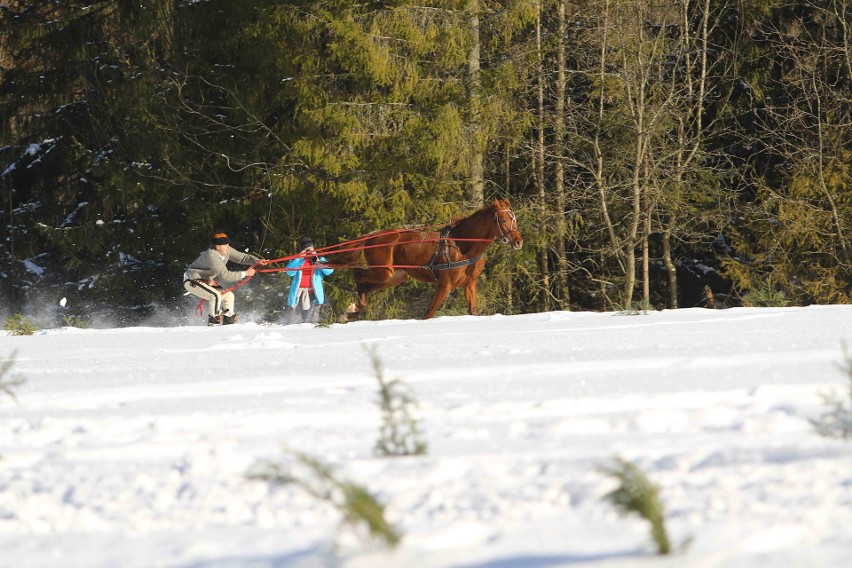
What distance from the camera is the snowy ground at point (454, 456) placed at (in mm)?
3568

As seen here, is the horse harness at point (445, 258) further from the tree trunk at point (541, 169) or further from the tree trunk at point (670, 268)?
the tree trunk at point (670, 268)

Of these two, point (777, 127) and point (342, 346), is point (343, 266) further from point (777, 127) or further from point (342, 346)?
point (777, 127)

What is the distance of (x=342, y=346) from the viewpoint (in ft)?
32.2

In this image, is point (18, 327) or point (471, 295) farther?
point (471, 295)

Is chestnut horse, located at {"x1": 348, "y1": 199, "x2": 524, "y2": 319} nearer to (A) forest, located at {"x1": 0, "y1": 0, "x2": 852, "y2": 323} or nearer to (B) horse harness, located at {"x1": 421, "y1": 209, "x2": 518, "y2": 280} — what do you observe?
(B) horse harness, located at {"x1": 421, "y1": 209, "x2": 518, "y2": 280}

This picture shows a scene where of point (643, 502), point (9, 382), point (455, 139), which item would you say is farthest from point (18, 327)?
point (643, 502)

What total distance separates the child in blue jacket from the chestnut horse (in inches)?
20.4


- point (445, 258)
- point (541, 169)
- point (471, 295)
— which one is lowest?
point (471, 295)

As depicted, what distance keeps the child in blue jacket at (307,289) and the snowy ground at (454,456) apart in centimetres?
800

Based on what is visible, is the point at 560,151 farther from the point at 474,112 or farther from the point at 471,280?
the point at 471,280

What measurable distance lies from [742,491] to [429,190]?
19.2 m

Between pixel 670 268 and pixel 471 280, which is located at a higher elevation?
pixel 471 280

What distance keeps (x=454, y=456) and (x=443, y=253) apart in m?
11.2

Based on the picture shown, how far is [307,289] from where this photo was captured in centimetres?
1698
